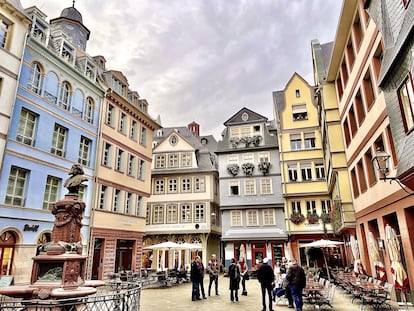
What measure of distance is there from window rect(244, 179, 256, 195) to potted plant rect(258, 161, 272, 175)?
1.40 meters

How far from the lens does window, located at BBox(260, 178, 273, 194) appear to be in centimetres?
2967

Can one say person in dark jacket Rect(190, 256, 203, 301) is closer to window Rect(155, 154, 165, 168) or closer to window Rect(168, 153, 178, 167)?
window Rect(168, 153, 178, 167)

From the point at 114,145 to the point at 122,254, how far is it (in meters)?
8.07

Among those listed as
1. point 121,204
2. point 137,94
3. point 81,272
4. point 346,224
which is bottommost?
point 81,272

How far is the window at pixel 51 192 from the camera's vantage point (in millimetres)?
16406

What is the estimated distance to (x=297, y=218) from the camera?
2731cm

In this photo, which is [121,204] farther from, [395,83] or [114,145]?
[395,83]

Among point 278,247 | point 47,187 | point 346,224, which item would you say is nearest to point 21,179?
point 47,187

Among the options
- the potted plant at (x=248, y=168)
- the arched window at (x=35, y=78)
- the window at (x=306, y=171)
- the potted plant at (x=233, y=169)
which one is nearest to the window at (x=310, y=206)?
the window at (x=306, y=171)

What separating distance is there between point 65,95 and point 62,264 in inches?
520

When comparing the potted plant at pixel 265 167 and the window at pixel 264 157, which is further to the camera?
the window at pixel 264 157

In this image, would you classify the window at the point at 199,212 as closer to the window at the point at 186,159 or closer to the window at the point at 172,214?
the window at the point at 172,214

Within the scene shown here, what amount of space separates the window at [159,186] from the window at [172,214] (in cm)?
215

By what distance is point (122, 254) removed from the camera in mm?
22516
